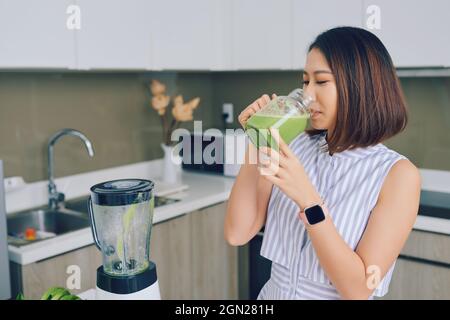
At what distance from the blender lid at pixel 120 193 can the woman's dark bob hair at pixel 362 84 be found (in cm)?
43

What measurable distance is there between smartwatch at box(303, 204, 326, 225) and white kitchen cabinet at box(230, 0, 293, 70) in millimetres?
1708

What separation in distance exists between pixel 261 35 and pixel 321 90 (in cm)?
166

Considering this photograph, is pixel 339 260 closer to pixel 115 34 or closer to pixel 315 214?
pixel 315 214

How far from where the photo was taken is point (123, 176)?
2.64m

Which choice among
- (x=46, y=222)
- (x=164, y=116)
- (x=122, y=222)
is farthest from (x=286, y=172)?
(x=164, y=116)

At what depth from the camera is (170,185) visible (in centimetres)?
252

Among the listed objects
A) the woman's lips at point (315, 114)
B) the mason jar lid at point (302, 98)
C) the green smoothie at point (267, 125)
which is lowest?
the green smoothie at point (267, 125)

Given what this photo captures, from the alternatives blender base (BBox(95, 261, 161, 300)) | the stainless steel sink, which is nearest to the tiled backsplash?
the stainless steel sink

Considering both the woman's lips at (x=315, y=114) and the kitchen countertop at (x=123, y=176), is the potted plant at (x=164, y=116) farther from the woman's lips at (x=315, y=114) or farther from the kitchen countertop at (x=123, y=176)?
the woman's lips at (x=315, y=114)

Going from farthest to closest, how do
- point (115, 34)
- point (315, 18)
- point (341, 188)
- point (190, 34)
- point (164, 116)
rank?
1. point (164, 116)
2. point (190, 34)
3. point (315, 18)
4. point (115, 34)
5. point (341, 188)

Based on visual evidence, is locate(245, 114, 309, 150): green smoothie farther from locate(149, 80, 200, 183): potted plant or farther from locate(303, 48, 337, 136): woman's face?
locate(149, 80, 200, 183): potted plant

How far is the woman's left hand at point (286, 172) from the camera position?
86 cm

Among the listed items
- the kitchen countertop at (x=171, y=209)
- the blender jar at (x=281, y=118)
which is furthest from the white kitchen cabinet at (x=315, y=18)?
the blender jar at (x=281, y=118)

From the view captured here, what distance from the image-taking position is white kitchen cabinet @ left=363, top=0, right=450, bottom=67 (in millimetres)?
2043
